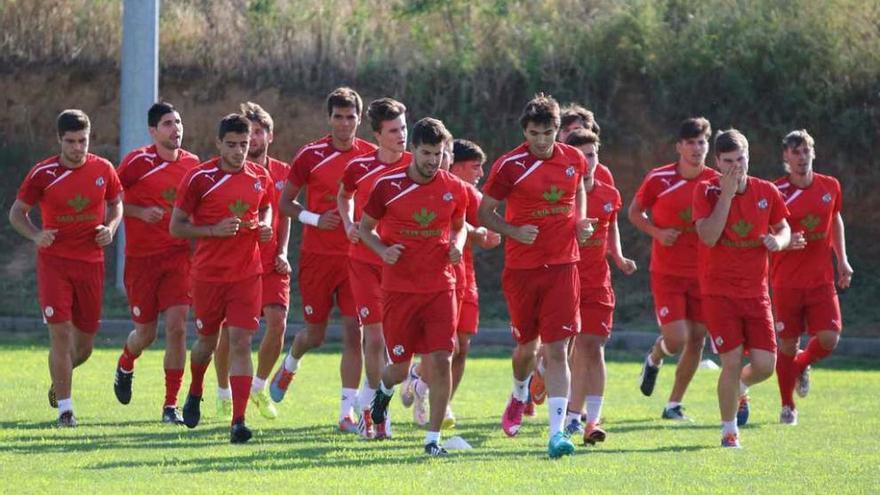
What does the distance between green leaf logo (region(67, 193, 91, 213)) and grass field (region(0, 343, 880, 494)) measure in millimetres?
1670

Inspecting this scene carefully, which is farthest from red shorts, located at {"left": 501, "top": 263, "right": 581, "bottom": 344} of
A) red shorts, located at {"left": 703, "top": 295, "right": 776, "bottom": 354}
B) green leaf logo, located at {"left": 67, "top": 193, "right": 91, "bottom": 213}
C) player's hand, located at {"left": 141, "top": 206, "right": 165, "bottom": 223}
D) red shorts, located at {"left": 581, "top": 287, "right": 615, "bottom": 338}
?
green leaf logo, located at {"left": 67, "top": 193, "right": 91, "bottom": 213}

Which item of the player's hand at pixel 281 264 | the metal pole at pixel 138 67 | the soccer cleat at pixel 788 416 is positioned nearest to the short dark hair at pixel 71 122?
the player's hand at pixel 281 264

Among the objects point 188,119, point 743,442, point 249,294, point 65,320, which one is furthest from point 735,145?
point 188,119

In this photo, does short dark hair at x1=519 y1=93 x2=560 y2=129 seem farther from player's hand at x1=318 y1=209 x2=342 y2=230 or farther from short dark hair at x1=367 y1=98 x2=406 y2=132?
player's hand at x1=318 y1=209 x2=342 y2=230

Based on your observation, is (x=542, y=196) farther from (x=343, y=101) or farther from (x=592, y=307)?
(x=343, y=101)

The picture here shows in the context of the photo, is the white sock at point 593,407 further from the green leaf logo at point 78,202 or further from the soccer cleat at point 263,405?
the green leaf logo at point 78,202

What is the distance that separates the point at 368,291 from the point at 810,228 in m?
4.03

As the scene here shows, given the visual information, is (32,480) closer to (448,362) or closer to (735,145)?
(448,362)

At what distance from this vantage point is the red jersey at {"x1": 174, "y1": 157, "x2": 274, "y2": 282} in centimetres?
1223

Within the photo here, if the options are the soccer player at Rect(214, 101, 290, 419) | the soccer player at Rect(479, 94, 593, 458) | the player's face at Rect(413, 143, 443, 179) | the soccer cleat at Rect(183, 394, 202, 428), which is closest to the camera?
the player's face at Rect(413, 143, 443, 179)

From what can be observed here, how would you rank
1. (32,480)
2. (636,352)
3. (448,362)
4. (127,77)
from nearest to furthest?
1. (32,480)
2. (448,362)
3. (636,352)
4. (127,77)

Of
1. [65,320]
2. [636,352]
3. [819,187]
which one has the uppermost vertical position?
[819,187]

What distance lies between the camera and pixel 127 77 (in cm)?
2456

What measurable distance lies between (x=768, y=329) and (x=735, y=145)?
135 centimetres
